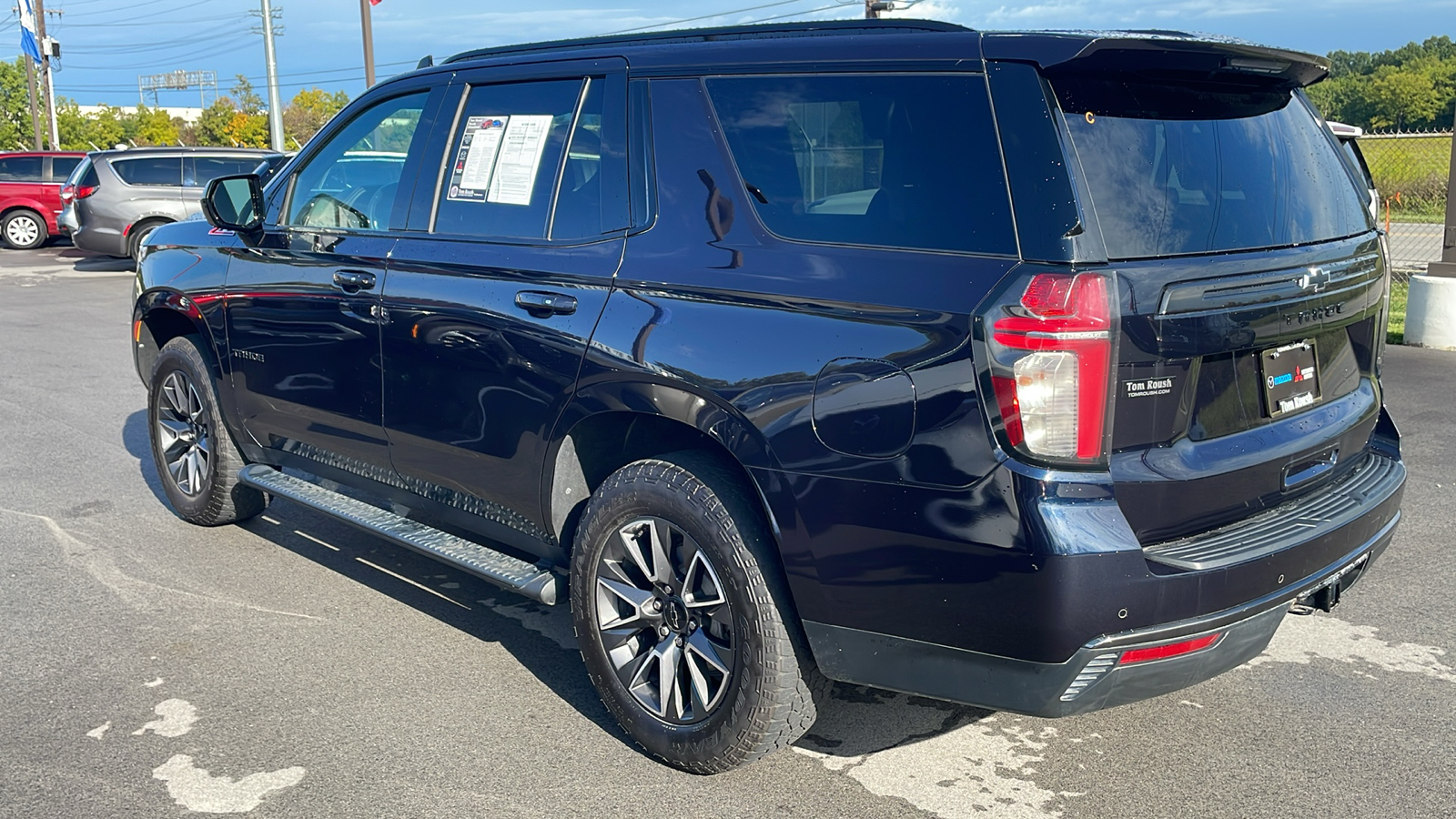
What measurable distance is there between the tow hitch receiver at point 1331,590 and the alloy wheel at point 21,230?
2674cm

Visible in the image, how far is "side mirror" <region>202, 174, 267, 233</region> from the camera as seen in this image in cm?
496

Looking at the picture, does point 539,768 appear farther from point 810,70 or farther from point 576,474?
point 810,70

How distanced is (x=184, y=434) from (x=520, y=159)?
8.65 ft

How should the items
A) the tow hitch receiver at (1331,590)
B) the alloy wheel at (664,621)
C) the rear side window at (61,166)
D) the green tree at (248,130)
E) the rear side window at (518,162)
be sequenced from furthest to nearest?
1. the green tree at (248,130)
2. the rear side window at (61,166)
3. the rear side window at (518,162)
4. the alloy wheel at (664,621)
5. the tow hitch receiver at (1331,590)

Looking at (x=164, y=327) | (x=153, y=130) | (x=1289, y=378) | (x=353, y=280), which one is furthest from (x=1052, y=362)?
(x=153, y=130)

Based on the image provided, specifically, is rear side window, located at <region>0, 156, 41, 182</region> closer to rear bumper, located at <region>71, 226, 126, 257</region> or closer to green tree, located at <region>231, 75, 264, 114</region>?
rear bumper, located at <region>71, 226, 126, 257</region>

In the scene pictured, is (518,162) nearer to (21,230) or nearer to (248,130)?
(21,230)

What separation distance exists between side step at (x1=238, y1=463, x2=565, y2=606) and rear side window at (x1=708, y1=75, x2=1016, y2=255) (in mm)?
1377

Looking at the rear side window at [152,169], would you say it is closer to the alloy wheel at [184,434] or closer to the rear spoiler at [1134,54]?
the alloy wheel at [184,434]

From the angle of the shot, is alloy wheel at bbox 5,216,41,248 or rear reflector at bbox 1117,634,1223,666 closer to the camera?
rear reflector at bbox 1117,634,1223,666

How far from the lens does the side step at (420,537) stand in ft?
12.5

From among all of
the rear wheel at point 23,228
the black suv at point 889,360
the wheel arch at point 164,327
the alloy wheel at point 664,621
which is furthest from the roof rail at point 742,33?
the rear wheel at point 23,228

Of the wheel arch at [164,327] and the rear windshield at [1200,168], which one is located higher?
the rear windshield at [1200,168]

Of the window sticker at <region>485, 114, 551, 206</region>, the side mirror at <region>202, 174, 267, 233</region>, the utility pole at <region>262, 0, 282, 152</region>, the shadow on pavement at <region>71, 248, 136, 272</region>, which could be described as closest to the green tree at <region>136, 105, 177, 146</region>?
the utility pole at <region>262, 0, 282, 152</region>
